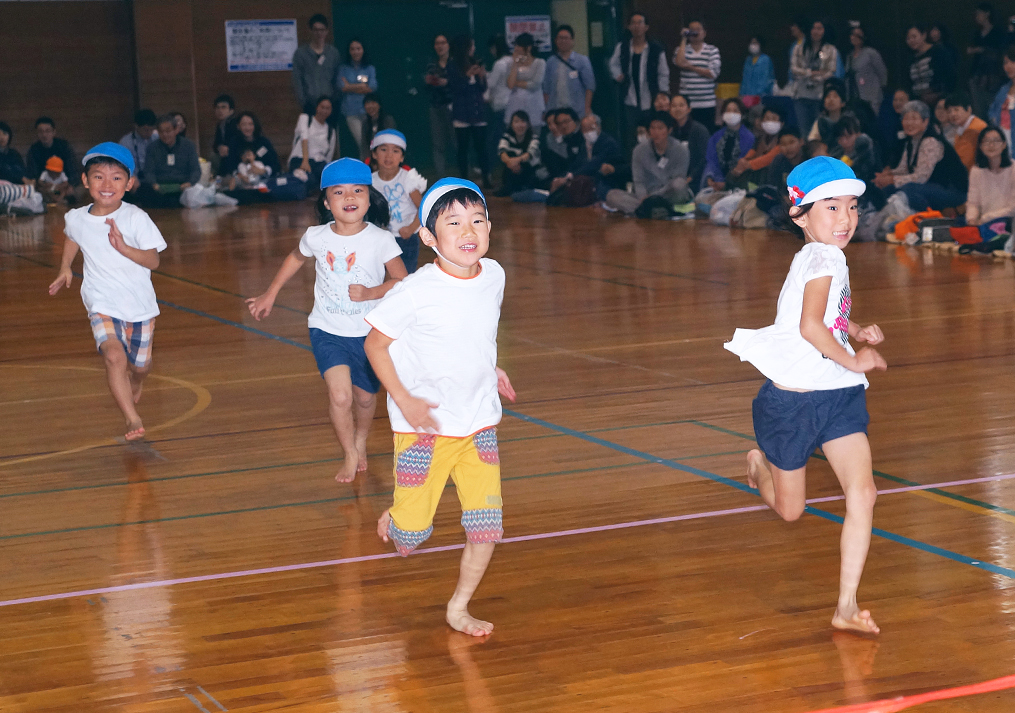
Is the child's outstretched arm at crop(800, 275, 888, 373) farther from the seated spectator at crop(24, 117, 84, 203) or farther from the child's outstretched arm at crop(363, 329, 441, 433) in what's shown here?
the seated spectator at crop(24, 117, 84, 203)

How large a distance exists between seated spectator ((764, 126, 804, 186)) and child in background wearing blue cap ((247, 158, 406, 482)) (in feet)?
30.4

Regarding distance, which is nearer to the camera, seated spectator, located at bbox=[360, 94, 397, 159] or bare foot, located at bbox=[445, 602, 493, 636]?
bare foot, located at bbox=[445, 602, 493, 636]

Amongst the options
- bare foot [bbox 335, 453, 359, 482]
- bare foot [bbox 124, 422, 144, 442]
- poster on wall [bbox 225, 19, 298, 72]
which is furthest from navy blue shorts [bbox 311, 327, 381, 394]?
poster on wall [bbox 225, 19, 298, 72]

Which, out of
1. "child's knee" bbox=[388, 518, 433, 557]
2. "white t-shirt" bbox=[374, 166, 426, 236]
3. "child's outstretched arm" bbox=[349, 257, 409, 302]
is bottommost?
"child's knee" bbox=[388, 518, 433, 557]

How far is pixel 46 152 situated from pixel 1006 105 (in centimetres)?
1335

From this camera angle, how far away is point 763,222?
14102 millimetres

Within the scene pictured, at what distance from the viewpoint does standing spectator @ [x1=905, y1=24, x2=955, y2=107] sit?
16.2m

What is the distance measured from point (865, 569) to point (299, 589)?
1.85 m

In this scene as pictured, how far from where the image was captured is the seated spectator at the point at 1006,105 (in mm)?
13289

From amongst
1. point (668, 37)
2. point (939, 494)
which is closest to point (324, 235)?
point (939, 494)

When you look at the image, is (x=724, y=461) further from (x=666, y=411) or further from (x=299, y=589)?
(x=299, y=589)

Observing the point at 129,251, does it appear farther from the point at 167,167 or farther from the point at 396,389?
the point at 167,167

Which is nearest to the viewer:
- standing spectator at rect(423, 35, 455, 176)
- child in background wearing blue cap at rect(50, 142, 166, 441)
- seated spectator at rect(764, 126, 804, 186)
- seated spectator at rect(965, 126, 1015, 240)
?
child in background wearing blue cap at rect(50, 142, 166, 441)

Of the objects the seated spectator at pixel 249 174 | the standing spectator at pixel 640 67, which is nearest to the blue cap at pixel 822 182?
the standing spectator at pixel 640 67
